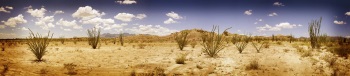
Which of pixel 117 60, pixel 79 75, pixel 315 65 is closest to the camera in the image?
pixel 79 75

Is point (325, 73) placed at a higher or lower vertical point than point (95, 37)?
lower

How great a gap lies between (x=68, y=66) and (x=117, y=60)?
8.75 ft

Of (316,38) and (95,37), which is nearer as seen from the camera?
(316,38)

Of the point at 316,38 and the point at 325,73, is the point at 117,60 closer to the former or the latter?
the point at 325,73

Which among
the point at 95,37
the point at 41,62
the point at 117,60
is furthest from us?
the point at 95,37

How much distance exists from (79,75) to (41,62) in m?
3.16

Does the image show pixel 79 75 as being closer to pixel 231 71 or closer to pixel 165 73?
pixel 165 73

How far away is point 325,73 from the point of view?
10016mm

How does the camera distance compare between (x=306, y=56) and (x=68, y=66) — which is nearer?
(x=68, y=66)

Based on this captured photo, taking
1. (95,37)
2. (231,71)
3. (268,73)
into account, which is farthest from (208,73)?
(95,37)

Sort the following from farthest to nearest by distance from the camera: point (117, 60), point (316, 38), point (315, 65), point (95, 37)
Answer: point (95, 37) < point (316, 38) < point (117, 60) < point (315, 65)

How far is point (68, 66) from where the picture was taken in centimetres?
1115

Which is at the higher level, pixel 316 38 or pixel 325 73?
pixel 316 38

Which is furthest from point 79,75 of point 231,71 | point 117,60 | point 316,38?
point 316,38
